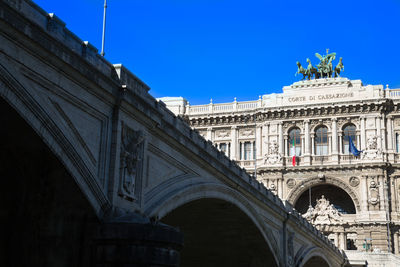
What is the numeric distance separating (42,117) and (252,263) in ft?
100

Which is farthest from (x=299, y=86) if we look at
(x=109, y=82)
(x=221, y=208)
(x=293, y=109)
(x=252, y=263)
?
(x=109, y=82)

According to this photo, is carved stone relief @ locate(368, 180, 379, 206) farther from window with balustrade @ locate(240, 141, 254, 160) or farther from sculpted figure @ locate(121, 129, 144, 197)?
sculpted figure @ locate(121, 129, 144, 197)

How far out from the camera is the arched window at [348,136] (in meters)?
76.5

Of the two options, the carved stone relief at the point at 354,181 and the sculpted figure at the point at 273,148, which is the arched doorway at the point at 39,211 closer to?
the carved stone relief at the point at 354,181

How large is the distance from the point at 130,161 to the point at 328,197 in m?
58.7

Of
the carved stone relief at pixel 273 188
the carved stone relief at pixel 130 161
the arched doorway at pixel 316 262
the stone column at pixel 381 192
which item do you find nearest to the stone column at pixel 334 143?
the stone column at pixel 381 192

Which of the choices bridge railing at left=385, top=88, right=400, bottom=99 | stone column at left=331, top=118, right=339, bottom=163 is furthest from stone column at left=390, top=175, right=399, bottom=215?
bridge railing at left=385, top=88, right=400, bottom=99

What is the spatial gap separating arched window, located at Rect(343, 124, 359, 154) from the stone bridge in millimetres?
52604

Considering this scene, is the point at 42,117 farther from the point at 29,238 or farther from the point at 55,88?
the point at 29,238

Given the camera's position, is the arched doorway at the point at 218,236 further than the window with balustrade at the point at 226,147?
No

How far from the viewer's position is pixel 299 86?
268 feet

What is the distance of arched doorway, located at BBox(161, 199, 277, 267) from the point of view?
36.2m

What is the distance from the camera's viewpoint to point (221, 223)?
3950 cm

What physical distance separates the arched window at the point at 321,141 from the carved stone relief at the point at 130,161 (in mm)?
57042
